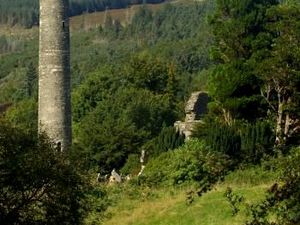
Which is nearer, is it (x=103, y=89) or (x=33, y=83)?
(x=103, y=89)

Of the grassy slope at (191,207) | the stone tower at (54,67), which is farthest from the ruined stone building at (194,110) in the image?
the stone tower at (54,67)

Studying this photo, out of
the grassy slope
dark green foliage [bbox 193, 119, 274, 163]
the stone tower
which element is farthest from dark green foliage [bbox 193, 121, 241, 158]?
the stone tower

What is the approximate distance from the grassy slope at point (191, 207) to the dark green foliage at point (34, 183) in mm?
6351

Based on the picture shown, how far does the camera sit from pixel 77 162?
16625mm

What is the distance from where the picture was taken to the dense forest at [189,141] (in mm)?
11188

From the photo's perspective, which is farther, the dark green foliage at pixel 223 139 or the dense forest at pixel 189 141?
the dark green foliage at pixel 223 139

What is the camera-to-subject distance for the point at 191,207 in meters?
23.7

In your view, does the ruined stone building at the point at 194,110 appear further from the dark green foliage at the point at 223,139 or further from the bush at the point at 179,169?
the bush at the point at 179,169

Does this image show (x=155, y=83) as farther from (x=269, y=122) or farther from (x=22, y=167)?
(x=22, y=167)

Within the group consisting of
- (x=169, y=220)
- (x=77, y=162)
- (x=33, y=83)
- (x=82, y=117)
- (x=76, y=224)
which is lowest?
(x=33, y=83)

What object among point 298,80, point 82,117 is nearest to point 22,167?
point 298,80

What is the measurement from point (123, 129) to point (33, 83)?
9154cm

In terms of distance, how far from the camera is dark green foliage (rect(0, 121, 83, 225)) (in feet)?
49.4

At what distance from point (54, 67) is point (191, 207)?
749 cm
